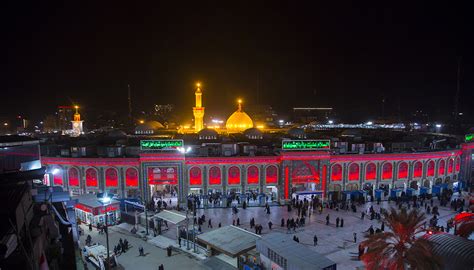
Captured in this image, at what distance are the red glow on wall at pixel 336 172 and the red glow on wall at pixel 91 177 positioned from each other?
92.6ft

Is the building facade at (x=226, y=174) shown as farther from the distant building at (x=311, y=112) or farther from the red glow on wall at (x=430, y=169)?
the distant building at (x=311, y=112)

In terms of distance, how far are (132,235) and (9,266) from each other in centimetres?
2488

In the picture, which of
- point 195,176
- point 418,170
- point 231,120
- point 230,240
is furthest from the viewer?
→ point 231,120

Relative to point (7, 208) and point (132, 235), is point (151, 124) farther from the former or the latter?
point (7, 208)

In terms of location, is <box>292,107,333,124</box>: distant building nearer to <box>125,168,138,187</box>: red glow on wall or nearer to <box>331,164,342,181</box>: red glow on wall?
<box>331,164,342,181</box>: red glow on wall

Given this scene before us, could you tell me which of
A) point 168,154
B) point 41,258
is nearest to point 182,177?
point 168,154

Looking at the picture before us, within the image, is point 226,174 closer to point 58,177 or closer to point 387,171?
point 58,177

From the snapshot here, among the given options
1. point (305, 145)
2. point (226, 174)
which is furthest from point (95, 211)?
A: point (305, 145)

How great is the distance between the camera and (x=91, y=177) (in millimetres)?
39438

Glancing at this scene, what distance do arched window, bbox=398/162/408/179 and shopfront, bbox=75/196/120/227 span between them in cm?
3362

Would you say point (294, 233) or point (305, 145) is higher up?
point (305, 145)

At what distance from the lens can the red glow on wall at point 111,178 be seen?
39219 millimetres

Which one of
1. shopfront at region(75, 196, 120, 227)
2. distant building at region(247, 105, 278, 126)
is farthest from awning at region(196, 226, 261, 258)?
distant building at region(247, 105, 278, 126)

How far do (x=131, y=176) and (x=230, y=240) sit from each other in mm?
20286
